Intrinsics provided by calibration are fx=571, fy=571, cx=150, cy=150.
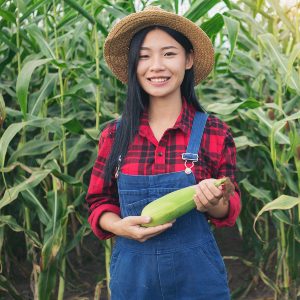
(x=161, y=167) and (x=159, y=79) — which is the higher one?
(x=159, y=79)

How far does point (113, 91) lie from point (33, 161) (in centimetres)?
56

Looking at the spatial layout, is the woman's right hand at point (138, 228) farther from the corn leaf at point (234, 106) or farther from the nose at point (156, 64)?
the corn leaf at point (234, 106)

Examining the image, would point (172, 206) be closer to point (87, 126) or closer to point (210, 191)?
point (210, 191)

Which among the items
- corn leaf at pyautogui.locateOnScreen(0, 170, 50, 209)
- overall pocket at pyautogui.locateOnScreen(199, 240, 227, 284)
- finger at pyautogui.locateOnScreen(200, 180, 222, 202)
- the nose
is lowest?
overall pocket at pyautogui.locateOnScreen(199, 240, 227, 284)

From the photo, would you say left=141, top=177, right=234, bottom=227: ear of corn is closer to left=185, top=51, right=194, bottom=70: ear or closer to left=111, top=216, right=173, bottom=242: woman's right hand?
left=111, top=216, right=173, bottom=242: woman's right hand

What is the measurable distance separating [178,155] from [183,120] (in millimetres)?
110

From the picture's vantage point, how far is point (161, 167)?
1546mm

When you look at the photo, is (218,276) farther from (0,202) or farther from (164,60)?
(0,202)

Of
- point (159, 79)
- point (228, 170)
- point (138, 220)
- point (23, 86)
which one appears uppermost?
point (23, 86)

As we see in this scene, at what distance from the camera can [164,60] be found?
157 cm

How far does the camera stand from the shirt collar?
1.58m

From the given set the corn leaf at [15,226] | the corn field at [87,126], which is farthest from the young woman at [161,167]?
the corn leaf at [15,226]

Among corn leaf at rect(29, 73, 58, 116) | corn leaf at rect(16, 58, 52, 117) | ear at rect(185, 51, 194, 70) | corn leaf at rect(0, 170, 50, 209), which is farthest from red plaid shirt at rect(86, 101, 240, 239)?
corn leaf at rect(29, 73, 58, 116)

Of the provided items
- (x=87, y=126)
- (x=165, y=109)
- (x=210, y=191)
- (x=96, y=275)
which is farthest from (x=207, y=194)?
(x=96, y=275)
